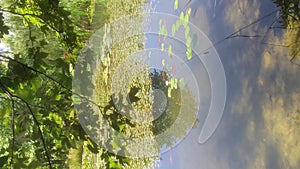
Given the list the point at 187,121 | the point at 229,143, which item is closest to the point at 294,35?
the point at 229,143

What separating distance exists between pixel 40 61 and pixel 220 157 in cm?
65

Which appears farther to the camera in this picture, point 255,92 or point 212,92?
point 212,92

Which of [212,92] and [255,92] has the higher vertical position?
[212,92]

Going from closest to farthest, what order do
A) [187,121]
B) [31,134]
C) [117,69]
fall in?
[31,134] → [187,121] → [117,69]

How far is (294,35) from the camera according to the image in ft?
2.84

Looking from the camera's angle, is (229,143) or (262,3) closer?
(262,3)

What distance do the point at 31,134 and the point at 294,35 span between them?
0.78m

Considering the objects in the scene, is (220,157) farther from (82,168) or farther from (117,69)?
(82,168)

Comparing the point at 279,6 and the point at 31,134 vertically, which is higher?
the point at 279,6

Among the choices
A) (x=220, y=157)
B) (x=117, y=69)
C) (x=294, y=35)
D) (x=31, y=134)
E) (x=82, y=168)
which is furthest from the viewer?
(x=82, y=168)

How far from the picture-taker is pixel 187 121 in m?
1.63

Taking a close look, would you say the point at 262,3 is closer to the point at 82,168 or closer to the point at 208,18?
the point at 208,18

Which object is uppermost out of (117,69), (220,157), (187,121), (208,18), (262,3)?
(117,69)

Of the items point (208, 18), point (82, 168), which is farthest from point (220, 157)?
point (82, 168)
